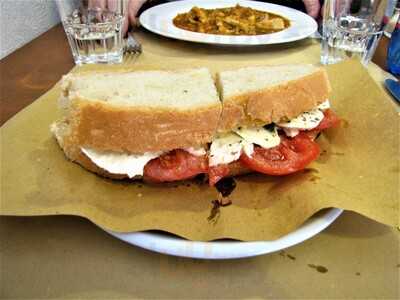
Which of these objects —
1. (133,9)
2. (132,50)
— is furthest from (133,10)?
(132,50)

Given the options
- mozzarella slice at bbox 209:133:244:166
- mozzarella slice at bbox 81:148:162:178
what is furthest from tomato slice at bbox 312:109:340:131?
mozzarella slice at bbox 81:148:162:178

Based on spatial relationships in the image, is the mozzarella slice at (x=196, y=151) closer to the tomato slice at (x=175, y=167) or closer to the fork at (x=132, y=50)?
the tomato slice at (x=175, y=167)

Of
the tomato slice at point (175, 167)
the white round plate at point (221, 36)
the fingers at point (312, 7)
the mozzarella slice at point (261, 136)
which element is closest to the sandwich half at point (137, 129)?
the tomato slice at point (175, 167)

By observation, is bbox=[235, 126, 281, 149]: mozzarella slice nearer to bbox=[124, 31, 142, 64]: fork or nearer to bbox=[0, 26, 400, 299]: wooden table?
bbox=[0, 26, 400, 299]: wooden table

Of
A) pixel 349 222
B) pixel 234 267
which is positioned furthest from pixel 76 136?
pixel 349 222

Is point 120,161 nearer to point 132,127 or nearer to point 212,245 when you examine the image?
point 132,127

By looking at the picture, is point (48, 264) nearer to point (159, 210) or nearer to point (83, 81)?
point (159, 210)
